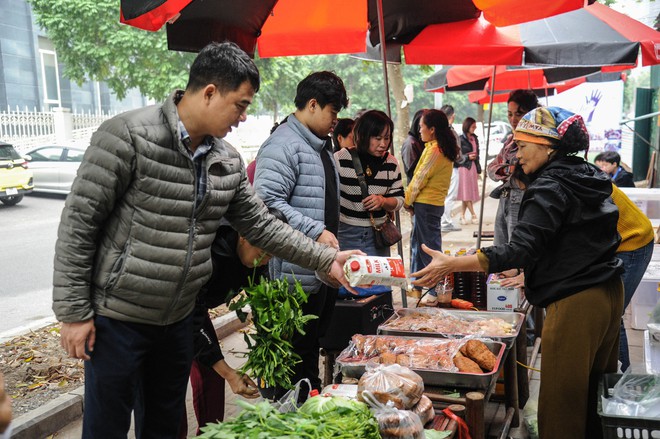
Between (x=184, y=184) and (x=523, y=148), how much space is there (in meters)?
1.67

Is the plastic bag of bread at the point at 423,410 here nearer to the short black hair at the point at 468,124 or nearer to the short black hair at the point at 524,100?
the short black hair at the point at 524,100

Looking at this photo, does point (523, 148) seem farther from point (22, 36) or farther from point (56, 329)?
point (22, 36)

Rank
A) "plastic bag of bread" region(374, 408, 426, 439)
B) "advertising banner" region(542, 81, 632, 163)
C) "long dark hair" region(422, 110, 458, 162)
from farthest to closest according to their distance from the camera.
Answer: "advertising banner" region(542, 81, 632, 163) → "long dark hair" region(422, 110, 458, 162) → "plastic bag of bread" region(374, 408, 426, 439)

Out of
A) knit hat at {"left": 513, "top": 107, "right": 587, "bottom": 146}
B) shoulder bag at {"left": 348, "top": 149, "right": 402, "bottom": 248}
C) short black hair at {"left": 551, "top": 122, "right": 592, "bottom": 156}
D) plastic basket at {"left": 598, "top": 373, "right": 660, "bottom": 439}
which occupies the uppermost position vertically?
knit hat at {"left": 513, "top": 107, "right": 587, "bottom": 146}

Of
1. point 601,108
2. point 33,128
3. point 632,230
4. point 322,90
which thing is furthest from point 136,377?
point 601,108

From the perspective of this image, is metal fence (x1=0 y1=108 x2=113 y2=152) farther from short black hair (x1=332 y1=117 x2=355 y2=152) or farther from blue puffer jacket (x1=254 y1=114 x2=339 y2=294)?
blue puffer jacket (x1=254 y1=114 x2=339 y2=294)

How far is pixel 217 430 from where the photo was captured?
1.77 meters

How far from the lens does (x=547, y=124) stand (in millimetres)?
2863

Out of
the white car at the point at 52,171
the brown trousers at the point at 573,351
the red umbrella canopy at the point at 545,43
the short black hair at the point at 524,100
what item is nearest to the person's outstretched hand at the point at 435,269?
the brown trousers at the point at 573,351

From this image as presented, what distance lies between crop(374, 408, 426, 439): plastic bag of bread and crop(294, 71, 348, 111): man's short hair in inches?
76.0

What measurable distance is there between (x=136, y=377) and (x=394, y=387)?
38.4 inches

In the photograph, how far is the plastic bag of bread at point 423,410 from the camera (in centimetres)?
220

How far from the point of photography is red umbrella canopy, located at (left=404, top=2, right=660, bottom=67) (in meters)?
5.15

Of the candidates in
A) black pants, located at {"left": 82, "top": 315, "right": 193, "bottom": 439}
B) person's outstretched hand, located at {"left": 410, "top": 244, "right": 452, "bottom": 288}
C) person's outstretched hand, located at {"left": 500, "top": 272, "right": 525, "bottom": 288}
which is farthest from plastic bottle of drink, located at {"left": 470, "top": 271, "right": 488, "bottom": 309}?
black pants, located at {"left": 82, "top": 315, "right": 193, "bottom": 439}
